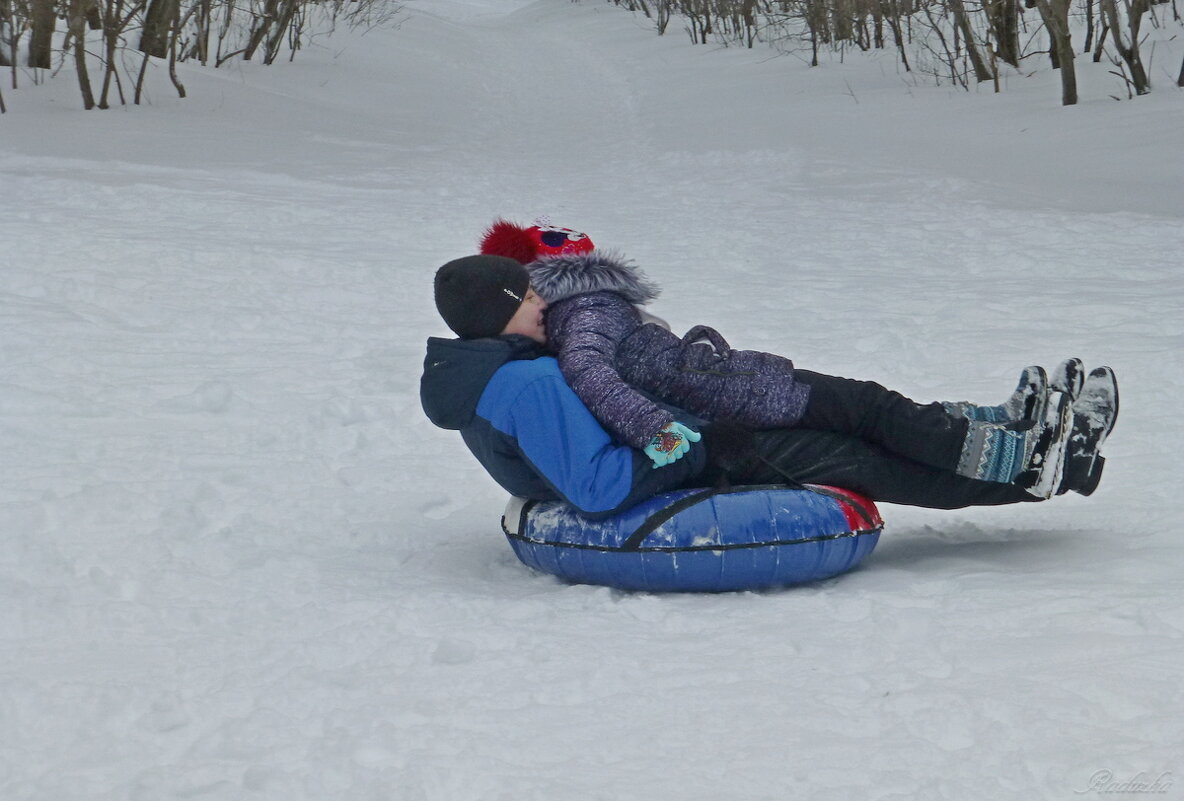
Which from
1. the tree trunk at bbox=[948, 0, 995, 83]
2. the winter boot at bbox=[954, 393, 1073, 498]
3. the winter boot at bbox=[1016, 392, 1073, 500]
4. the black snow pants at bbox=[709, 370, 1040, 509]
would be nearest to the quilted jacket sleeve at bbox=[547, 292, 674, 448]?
the black snow pants at bbox=[709, 370, 1040, 509]

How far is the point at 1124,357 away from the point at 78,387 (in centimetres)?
383

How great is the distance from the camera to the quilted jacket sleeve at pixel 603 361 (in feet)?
9.25

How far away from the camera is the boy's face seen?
2.99 metres

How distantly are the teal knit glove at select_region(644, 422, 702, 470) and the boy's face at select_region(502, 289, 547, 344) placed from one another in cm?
42

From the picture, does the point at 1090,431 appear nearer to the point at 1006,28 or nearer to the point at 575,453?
the point at 575,453

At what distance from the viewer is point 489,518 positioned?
3.70 metres

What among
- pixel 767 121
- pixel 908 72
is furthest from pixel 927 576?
pixel 908 72

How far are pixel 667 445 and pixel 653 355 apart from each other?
301mm

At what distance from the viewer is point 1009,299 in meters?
5.99

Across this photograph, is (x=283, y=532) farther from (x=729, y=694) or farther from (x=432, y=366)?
(x=729, y=694)

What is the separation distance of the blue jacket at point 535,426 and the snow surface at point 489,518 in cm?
25

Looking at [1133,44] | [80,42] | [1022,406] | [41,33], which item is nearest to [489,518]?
[1022,406]

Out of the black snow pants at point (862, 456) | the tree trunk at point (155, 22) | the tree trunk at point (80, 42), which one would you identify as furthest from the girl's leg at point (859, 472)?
the tree trunk at point (155, 22)

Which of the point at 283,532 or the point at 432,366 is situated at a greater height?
the point at 432,366
